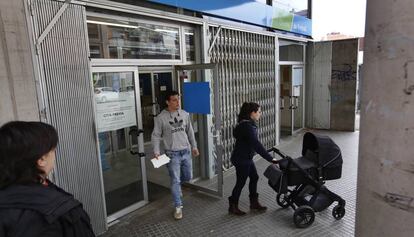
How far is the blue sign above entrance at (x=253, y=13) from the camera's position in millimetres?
4320

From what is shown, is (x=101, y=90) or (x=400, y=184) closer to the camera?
(x=400, y=184)

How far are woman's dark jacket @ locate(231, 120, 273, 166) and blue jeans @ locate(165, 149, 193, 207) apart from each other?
0.61m

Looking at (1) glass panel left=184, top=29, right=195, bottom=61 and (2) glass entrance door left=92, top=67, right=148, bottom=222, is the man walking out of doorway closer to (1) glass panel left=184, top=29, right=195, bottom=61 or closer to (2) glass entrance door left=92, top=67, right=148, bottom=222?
(2) glass entrance door left=92, top=67, right=148, bottom=222

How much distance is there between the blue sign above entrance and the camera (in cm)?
432

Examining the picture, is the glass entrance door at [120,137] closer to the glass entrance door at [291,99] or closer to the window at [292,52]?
the glass entrance door at [291,99]

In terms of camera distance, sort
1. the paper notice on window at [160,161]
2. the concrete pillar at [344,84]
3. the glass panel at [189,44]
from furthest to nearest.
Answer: the concrete pillar at [344,84], the glass panel at [189,44], the paper notice on window at [160,161]

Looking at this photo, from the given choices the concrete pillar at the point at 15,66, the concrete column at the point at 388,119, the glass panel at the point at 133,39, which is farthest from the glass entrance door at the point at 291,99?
the concrete column at the point at 388,119

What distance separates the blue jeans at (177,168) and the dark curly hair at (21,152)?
2.47 m

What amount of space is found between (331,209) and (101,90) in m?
3.07

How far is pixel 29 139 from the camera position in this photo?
108cm

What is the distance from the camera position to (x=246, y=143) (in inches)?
132

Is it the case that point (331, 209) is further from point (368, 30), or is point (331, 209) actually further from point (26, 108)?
point (26, 108)

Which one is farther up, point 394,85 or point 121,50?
point 121,50

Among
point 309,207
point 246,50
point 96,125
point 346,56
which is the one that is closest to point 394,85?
point 309,207
